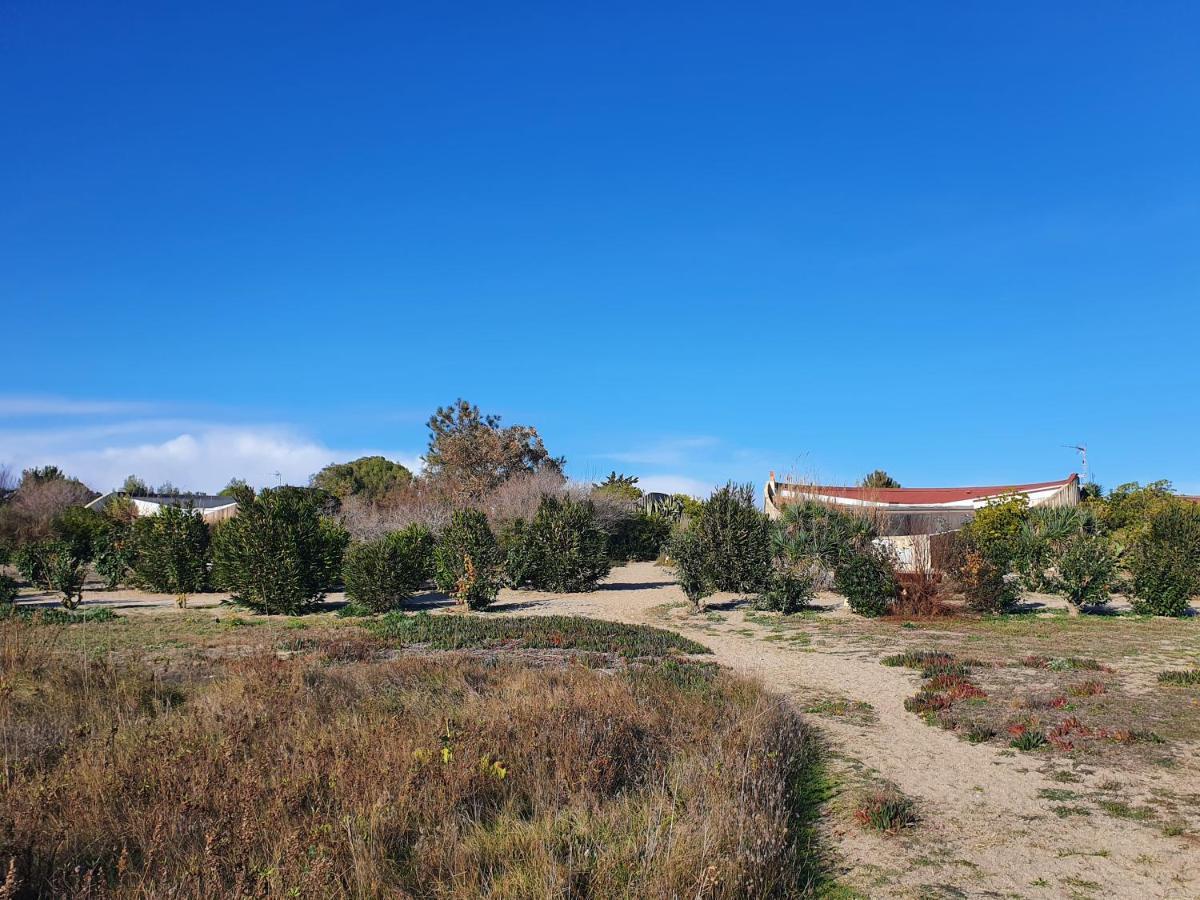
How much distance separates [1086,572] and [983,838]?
14310 millimetres

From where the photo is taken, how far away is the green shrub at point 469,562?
19.6 m

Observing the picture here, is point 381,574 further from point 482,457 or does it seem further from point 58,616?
point 482,457

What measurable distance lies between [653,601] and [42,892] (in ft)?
57.8

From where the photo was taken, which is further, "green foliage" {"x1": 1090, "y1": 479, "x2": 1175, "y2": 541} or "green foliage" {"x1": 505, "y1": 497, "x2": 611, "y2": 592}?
"green foliage" {"x1": 1090, "y1": 479, "x2": 1175, "y2": 541}

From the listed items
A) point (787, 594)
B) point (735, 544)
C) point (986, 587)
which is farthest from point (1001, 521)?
point (787, 594)

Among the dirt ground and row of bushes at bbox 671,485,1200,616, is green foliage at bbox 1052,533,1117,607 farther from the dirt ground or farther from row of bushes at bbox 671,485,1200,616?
the dirt ground

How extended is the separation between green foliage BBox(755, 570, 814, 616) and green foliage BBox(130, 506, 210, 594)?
14.3 metres

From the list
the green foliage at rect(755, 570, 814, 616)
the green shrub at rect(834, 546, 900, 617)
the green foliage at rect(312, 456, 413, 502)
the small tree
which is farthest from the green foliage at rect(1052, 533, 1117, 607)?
the green foliage at rect(312, 456, 413, 502)

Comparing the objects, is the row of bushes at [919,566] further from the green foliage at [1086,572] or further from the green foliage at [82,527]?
the green foliage at [82,527]

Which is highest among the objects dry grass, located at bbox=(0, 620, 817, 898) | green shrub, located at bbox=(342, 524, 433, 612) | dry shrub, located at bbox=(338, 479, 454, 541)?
dry shrub, located at bbox=(338, 479, 454, 541)

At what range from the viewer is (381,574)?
1878 cm

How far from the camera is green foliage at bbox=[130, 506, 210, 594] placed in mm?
21594

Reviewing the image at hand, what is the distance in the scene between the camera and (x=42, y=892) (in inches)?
168

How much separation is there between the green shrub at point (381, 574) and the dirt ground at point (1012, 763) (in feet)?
23.7
